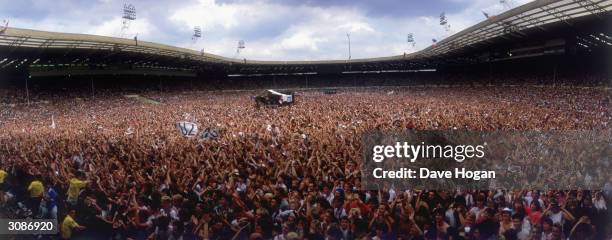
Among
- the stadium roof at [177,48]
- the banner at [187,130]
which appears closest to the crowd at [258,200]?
the banner at [187,130]

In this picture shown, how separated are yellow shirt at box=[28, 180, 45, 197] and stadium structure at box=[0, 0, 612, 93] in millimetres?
15583

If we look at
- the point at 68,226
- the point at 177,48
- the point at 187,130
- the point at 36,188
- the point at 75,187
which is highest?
the point at 177,48

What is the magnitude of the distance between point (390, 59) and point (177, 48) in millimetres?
25513

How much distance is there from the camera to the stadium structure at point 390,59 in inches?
891

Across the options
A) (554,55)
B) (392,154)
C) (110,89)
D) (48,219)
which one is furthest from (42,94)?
(554,55)

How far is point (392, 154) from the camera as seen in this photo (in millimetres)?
6707

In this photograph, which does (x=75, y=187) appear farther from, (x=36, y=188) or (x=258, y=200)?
(x=258, y=200)

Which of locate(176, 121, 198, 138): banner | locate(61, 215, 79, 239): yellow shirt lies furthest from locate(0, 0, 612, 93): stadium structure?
locate(61, 215, 79, 239): yellow shirt

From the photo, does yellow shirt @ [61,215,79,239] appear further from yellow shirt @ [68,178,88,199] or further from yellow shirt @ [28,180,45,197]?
yellow shirt @ [28,180,45,197]

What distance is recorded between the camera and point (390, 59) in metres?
49.2

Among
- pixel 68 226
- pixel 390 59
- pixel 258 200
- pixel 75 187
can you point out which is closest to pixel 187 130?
pixel 75 187

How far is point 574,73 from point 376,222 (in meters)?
29.7

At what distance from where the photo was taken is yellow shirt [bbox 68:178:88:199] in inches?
301

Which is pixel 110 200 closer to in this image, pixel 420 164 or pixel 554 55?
pixel 420 164
